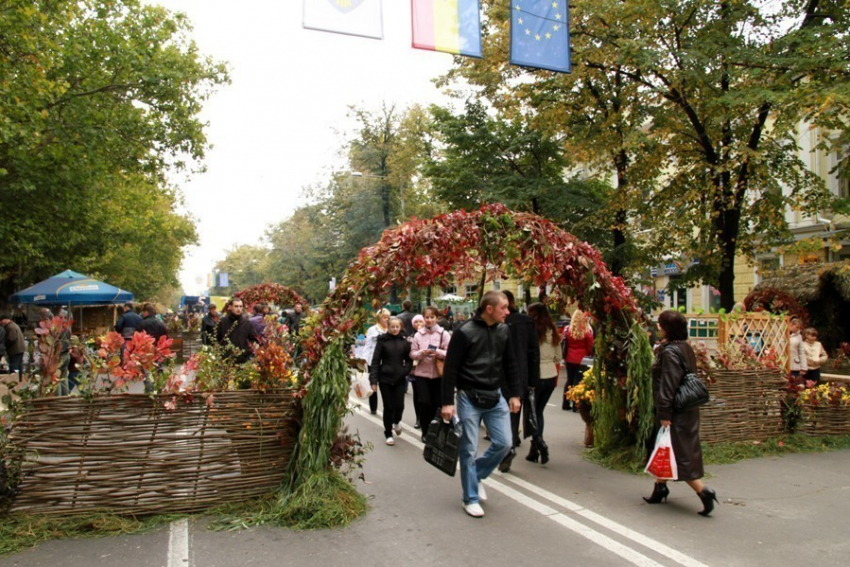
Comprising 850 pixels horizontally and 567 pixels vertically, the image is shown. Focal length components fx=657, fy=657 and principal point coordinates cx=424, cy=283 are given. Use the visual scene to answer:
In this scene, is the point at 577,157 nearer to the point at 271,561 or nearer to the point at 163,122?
the point at 163,122

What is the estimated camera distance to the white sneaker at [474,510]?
557 cm

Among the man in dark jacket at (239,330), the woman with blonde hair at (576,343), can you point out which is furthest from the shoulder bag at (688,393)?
the man in dark jacket at (239,330)

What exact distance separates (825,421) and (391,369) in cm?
572

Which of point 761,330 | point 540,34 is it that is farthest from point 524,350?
point 761,330

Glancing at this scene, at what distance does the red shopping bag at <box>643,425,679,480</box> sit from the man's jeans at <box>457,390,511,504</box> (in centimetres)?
129

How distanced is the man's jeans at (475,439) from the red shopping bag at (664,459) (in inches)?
50.7

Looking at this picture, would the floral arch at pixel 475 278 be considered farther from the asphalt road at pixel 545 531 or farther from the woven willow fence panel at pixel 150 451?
the asphalt road at pixel 545 531

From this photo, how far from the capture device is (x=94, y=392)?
516cm

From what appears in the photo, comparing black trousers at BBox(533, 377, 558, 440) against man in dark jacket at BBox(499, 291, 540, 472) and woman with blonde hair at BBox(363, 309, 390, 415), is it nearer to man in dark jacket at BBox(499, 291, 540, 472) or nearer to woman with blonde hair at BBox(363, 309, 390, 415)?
man in dark jacket at BBox(499, 291, 540, 472)

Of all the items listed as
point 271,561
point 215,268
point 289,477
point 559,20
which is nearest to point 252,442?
point 289,477

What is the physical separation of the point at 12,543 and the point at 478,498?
3.59 metres

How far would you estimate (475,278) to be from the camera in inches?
291

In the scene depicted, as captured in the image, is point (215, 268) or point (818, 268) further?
point (215, 268)

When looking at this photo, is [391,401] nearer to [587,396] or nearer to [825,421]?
[587,396]
